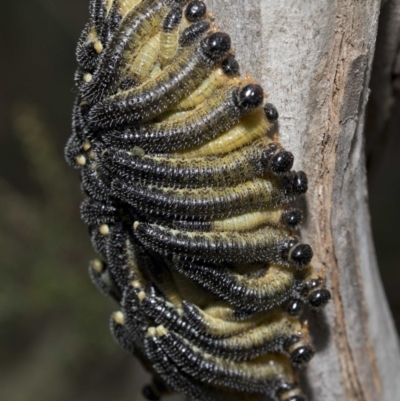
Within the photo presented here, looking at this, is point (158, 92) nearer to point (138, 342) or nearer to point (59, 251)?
point (138, 342)

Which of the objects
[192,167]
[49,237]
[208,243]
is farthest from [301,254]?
[49,237]

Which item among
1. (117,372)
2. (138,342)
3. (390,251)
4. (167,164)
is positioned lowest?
(117,372)

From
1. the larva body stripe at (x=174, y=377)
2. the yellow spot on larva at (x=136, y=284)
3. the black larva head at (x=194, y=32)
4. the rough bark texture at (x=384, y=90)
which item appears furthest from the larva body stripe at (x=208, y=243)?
the rough bark texture at (x=384, y=90)

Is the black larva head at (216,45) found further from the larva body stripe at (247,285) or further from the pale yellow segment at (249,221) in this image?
the larva body stripe at (247,285)

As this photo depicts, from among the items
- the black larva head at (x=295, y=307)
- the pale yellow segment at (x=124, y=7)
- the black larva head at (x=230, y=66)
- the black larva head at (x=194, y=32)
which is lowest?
the black larva head at (x=295, y=307)

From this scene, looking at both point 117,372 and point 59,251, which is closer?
point 59,251

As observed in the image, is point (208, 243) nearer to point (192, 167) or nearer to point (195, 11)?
point (192, 167)

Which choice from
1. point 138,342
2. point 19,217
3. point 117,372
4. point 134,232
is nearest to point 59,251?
point 19,217
